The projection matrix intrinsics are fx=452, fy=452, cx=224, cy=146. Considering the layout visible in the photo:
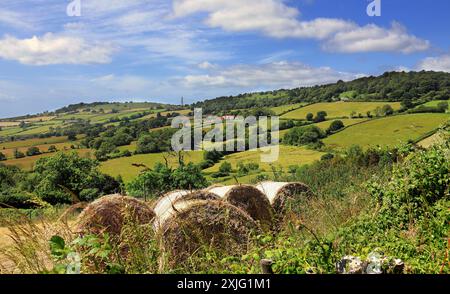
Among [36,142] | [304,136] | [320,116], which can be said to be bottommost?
[36,142]

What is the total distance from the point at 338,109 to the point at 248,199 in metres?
49.3

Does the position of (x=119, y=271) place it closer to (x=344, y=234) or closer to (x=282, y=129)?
(x=344, y=234)

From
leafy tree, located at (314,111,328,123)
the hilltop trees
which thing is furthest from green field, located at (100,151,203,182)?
the hilltop trees

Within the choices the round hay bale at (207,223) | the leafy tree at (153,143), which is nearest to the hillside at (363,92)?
the leafy tree at (153,143)

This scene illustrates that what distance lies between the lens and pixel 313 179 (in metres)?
15.3

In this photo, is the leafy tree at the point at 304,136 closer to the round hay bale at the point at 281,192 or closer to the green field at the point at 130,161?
the green field at the point at 130,161

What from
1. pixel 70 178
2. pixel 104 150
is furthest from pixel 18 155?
pixel 70 178

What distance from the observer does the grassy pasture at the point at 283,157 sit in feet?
125

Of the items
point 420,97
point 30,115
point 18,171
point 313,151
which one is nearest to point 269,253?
point 313,151

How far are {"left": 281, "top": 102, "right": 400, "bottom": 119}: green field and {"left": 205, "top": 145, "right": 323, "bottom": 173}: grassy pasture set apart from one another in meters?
13.0

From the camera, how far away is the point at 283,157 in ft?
134

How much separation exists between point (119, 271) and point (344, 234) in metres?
2.56

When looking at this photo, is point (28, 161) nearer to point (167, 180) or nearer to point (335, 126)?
point (335, 126)

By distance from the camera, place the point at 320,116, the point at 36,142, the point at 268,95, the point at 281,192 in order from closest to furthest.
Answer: the point at 281,192
the point at 320,116
the point at 36,142
the point at 268,95
